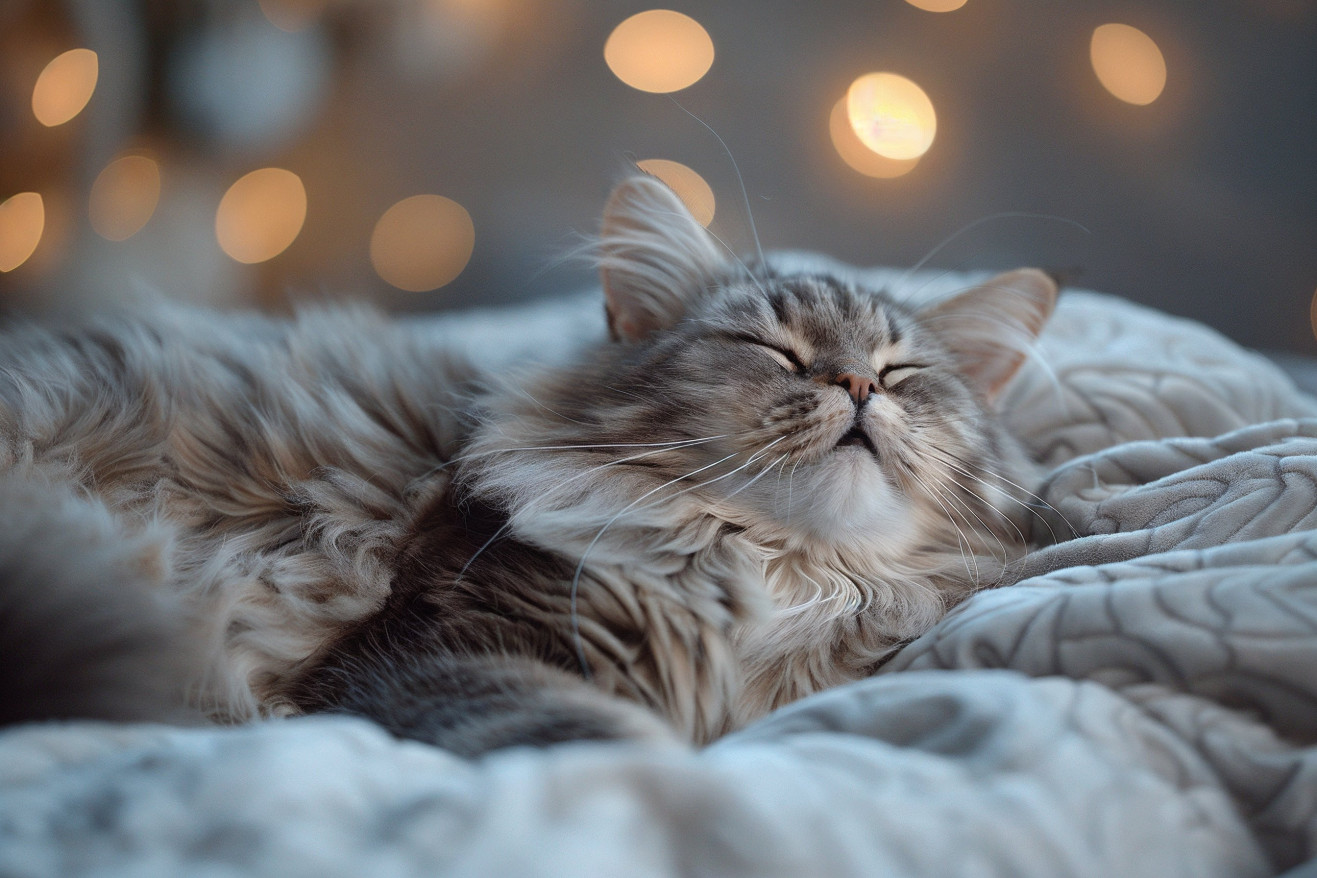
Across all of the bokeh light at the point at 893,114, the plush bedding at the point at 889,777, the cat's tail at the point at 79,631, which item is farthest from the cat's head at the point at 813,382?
the bokeh light at the point at 893,114

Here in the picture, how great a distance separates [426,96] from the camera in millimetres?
2729

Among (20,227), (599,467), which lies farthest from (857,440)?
Result: (20,227)

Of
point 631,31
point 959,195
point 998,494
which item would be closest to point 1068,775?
point 998,494

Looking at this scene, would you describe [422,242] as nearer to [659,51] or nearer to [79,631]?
[659,51]

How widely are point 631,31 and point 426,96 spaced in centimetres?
75

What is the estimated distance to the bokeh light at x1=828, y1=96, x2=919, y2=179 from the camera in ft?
8.80

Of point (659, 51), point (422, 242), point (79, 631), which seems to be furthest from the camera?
point (422, 242)

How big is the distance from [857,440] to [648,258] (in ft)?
1.83

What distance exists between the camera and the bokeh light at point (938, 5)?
2.59m

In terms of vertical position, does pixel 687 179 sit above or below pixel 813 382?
above

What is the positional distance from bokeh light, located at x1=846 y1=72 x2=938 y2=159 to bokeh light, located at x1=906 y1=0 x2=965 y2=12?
0.75 ft

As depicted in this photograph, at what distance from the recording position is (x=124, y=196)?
2424 mm

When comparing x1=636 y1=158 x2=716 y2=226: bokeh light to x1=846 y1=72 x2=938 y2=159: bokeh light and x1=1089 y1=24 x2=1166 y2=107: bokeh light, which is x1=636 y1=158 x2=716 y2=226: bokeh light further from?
x1=1089 y1=24 x2=1166 y2=107: bokeh light

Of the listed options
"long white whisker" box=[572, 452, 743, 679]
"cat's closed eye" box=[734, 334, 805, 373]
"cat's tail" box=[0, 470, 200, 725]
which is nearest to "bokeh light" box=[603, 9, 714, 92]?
"cat's closed eye" box=[734, 334, 805, 373]
